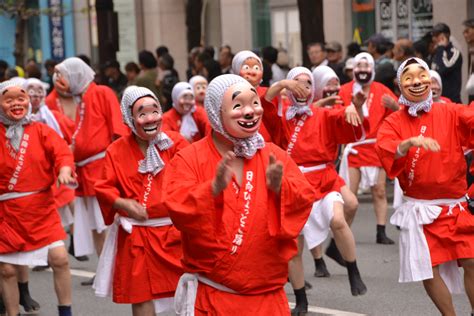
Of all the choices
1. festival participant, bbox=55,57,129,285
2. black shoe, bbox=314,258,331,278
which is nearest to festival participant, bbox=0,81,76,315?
festival participant, bbox=55,57,129,285

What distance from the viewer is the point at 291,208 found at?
5.84 m

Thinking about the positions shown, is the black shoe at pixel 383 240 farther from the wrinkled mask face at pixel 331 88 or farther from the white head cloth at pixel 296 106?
the white head cloth at pixel 296 106

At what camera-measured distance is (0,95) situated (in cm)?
884

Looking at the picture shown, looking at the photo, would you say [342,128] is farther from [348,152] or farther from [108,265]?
[348,152]

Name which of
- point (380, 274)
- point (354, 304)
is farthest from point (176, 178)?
point (380, 274)

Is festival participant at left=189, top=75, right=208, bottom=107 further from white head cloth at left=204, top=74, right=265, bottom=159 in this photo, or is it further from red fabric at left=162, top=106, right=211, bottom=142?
white head cloth at left=204, top=74, right=265, bottom=159

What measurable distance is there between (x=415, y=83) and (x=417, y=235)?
1.02 metres

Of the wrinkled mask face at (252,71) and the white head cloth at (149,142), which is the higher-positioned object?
the wrinkled mask face at (252,71)

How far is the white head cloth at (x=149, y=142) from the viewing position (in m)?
7.76

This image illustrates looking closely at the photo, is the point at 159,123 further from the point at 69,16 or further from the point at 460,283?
the point at 69,16

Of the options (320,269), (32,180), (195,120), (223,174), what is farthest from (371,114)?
(223,174)

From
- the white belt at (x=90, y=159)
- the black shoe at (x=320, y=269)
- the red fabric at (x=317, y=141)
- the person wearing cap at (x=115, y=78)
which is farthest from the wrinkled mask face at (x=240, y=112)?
the person wearing cap at (x=115, y=78)

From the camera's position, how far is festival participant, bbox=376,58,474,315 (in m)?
7.88

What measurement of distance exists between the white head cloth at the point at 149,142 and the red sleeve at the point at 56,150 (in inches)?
35.1
